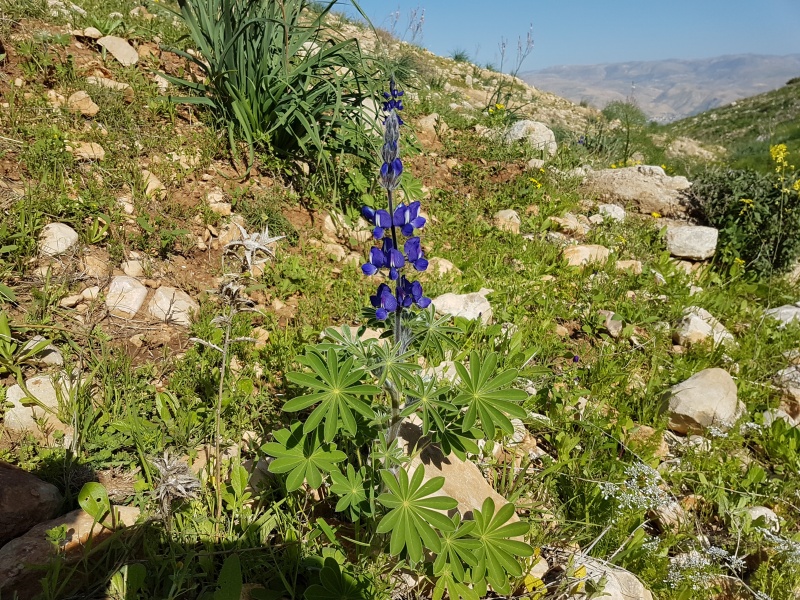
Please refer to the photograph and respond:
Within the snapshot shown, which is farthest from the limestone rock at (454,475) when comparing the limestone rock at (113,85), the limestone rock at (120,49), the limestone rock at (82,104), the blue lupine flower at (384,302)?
the limestone rock at (120,49)

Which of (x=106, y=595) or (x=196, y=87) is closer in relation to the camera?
(x=106, y=595)

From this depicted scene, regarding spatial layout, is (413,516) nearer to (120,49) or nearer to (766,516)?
(766,516)

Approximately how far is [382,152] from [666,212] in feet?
15.4

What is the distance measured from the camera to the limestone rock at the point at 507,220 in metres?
4.35

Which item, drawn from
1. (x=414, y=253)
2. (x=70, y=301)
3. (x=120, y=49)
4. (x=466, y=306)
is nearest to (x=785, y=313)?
(x=466, y=306)

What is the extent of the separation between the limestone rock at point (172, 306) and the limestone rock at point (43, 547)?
1126mm

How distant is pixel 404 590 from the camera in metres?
1.75

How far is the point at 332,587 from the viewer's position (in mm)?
1518

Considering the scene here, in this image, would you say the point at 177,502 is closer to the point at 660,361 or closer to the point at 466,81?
the point at 660,361

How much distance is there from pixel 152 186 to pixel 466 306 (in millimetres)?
2268

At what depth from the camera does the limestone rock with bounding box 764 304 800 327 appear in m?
3.71

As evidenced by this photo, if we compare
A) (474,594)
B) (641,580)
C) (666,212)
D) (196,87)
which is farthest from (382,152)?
(666,212)

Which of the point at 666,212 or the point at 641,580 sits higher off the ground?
the point at 666,212

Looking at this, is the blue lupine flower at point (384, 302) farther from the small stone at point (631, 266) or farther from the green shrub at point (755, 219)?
the green shrub at point (755, 219)
